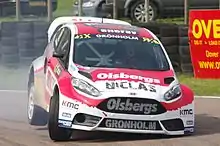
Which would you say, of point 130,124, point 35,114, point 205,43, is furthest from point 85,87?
point 205,43

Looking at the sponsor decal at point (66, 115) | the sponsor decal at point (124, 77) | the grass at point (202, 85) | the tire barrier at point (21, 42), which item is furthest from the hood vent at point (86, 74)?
the tire barrier at point (21, 42)

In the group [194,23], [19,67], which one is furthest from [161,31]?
[19,67]

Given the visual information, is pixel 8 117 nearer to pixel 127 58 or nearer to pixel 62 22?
pixel 62 22

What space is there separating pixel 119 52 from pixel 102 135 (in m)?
1.27

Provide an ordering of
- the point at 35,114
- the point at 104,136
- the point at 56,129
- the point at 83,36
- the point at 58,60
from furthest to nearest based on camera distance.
A: the point at 35,114 → the point at 83,36 → the point at 58,60 → the point at 104,136 → the point at 56,129

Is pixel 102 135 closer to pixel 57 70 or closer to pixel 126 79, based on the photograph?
pixel 126 79

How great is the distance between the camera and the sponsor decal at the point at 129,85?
33.0 ft

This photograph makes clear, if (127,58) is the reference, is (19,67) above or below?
below

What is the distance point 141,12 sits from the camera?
24.6 metres

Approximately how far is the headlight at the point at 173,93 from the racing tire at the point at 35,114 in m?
2.56

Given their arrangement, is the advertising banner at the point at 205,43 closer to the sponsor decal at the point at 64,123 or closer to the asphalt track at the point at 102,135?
the asphalt track at the point at 102,135

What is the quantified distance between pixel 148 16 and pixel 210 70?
5235 mm

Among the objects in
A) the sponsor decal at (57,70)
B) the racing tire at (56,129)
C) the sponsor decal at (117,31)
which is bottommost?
the racing tire at (56,129)

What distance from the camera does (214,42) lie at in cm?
1844
